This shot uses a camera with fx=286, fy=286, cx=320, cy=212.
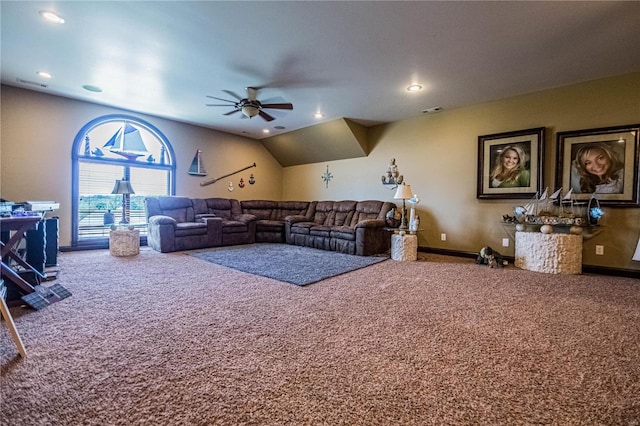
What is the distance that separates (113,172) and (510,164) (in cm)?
706

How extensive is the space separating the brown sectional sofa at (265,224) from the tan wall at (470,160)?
2.12ft

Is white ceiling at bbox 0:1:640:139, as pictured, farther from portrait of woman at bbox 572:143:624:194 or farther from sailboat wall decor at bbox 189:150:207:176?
sailboat wall decor at bbox 189:150:207:176

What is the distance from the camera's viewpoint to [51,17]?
2.65m

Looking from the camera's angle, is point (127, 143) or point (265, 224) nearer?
point (127, 143)

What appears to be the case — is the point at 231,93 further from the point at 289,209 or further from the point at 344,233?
the point at 289,209

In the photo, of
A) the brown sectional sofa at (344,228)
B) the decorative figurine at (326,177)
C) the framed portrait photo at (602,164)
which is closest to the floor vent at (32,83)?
the brown sectional sofa at (344,228)

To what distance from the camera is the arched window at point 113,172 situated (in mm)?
5035

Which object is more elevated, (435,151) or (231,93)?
(231,93)

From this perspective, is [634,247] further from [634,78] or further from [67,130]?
[67,130]

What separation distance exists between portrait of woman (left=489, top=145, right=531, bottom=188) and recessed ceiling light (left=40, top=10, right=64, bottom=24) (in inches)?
224

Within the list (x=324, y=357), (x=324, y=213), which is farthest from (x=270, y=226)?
(x=324, y=357)

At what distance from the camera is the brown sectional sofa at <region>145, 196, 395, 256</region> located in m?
5.01

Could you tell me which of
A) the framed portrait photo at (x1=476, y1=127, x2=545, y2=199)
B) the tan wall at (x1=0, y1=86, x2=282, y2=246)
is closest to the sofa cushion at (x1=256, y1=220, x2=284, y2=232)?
the tan wall at (x1=0, y1=86, x2=282, y2=246)

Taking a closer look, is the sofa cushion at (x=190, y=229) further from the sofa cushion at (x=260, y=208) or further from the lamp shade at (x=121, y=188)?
the sofa cushion at (x=260, y=208)
